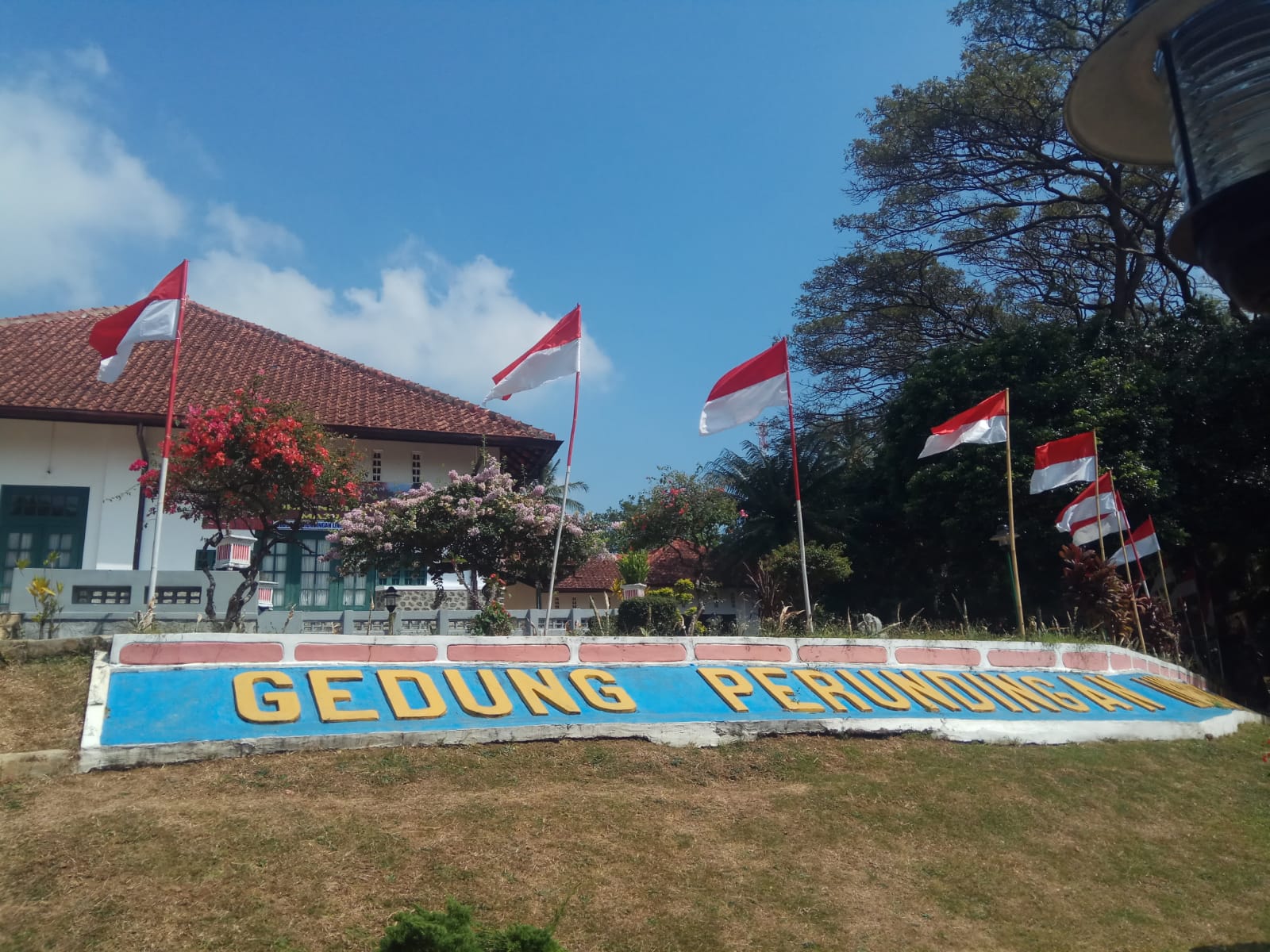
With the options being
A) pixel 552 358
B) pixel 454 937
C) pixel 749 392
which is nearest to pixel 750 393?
pixel 749 392

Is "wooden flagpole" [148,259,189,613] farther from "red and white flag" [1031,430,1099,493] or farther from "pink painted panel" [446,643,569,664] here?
"red and white flag" [1031,430,1099,493]

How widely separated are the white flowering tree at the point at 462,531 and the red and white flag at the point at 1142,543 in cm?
864

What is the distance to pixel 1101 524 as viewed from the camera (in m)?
14.6

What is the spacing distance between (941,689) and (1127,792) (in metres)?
2.18

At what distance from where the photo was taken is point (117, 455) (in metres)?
16.5

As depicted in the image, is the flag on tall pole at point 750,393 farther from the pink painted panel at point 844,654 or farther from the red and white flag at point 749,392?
the pink painted panel at point 844,654

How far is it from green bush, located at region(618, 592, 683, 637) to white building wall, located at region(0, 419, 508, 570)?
840cm

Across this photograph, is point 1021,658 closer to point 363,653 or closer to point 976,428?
point 976,428

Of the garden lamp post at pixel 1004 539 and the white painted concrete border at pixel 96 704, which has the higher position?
the garden lamp post at pixel 1004 539

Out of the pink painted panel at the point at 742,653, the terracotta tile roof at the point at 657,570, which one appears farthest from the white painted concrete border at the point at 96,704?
the terracotta tile roof at the point at 657,570

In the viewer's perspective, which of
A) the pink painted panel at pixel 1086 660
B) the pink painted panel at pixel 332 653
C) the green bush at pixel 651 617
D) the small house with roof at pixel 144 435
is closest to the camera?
the pink painted panel at pixel 332 653

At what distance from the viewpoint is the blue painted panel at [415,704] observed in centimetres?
677

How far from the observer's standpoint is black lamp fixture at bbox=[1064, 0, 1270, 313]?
5.19 ft

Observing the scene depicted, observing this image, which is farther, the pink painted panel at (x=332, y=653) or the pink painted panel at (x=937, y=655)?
the pink painted panel at (x=937, y=655)
